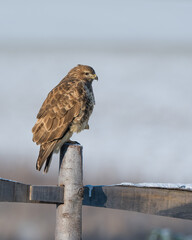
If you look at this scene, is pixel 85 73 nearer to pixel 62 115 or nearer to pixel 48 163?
pixel 62 115

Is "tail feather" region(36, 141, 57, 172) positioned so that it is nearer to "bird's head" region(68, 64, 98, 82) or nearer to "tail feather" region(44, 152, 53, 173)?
"tail feather" region(44, 152, 53, 173)

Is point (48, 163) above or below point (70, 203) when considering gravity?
above

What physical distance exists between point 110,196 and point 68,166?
17.3 inches

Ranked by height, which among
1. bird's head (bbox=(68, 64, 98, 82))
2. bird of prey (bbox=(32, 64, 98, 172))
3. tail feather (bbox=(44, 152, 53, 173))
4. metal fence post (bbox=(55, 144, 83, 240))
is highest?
bird's head (bbox=(68, 64, 98, 82))

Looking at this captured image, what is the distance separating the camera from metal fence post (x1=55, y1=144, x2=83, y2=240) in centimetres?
513

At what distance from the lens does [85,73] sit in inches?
312

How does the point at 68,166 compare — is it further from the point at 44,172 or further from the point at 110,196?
the point at 44,172

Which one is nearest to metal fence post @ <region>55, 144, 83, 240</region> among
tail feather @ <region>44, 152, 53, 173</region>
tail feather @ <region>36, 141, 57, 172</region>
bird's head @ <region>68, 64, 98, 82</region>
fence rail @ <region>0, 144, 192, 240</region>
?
fence rail @ <region>0, 144, 192, 240</region>

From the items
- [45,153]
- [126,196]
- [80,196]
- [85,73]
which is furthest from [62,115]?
[126,196]

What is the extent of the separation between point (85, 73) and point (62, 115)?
4.02 ft

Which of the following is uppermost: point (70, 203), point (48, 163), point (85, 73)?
point (85, 73)

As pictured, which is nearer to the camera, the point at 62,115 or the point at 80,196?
the point at 80,196

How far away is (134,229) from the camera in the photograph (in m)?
40.2

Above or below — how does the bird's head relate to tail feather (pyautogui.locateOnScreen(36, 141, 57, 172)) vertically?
above
